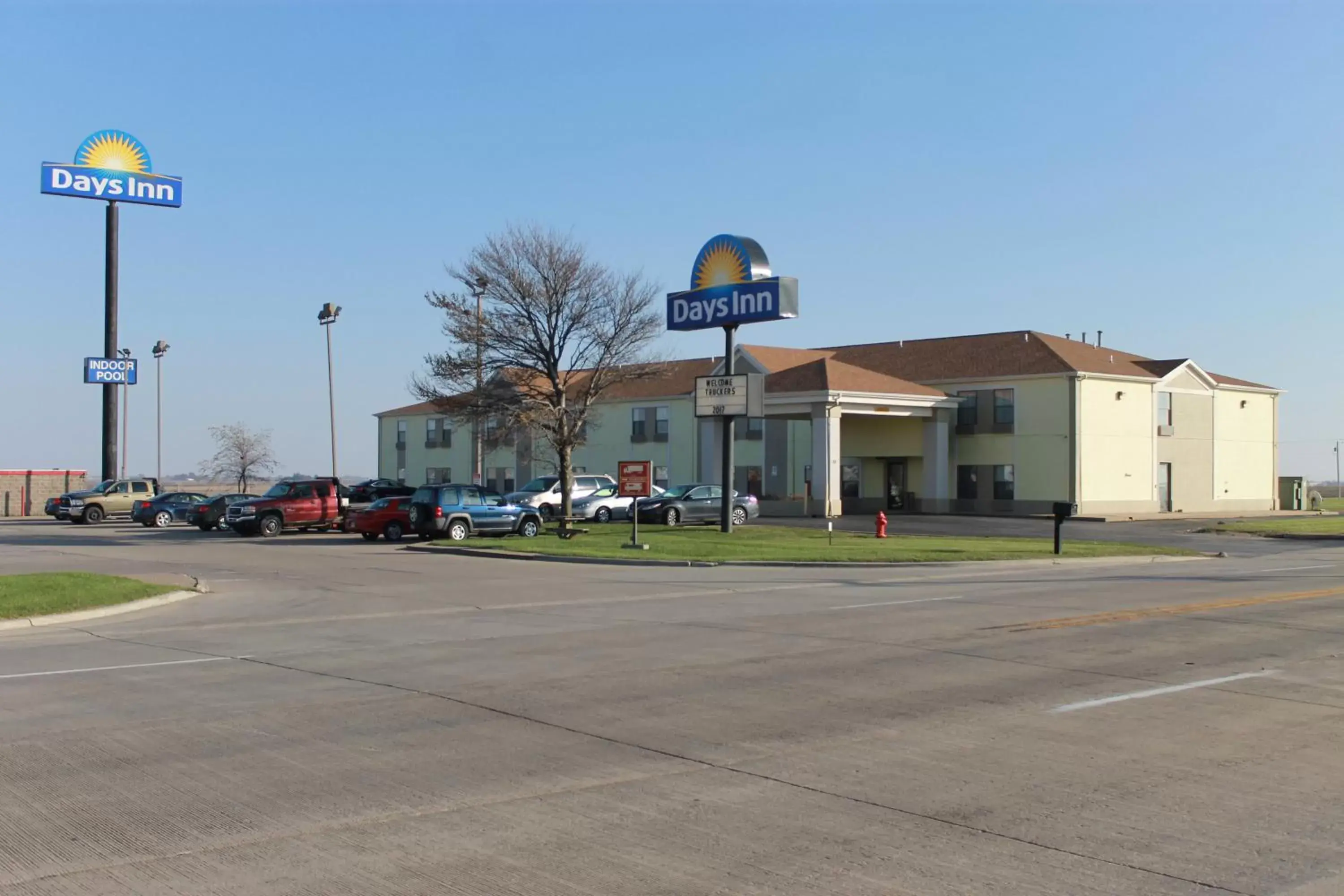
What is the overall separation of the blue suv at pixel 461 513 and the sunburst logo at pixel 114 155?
2017cm

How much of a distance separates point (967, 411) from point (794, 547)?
27.0 m

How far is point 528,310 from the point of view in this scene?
37500 millimetres

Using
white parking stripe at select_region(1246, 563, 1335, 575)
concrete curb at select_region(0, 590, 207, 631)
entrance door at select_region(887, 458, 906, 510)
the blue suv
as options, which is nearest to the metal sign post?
the blue suv

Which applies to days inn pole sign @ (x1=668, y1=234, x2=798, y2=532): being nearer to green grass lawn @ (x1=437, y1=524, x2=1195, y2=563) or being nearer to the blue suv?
green grass lawn @ (x1=437, y1=524, x2=1195, y2=563)

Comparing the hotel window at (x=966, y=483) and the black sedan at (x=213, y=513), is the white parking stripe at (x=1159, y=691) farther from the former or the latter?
the hotel window at (x=966, y=483)

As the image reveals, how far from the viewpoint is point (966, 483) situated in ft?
181

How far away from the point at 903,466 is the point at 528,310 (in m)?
25.6

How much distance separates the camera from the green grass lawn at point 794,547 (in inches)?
1112

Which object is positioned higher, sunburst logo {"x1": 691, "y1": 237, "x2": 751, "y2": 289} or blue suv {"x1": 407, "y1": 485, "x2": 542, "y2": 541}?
sunburst logo {"x1": 691, "y1": 237, "x2": 751, "y2": 289}

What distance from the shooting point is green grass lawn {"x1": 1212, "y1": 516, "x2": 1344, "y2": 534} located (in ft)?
142

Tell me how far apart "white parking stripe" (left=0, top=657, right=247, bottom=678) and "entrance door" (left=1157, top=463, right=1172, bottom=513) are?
51.7m

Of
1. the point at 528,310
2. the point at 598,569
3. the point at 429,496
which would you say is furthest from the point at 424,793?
the point at 528,310

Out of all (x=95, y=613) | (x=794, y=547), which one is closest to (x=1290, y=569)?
(x=794, y=547)

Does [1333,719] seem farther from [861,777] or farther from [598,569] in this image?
[598,569]
